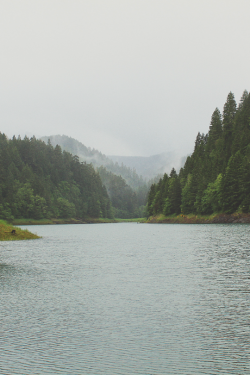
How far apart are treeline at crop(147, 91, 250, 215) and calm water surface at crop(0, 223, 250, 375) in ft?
298

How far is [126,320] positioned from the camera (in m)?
14.7

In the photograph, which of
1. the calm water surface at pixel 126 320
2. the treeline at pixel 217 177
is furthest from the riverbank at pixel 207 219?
the calm water surface at pixel 126 320

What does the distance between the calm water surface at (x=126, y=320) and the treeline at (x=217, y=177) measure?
90703mm

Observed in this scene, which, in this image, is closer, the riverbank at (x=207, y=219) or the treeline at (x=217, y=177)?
the riverbank at (x=207, y=219)

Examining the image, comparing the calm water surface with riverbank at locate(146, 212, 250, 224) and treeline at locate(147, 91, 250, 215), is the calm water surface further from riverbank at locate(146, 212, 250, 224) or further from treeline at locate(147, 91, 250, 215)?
treeline at locate(147, 91, 250, 215)

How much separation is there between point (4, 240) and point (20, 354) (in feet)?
163

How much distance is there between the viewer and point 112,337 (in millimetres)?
12773

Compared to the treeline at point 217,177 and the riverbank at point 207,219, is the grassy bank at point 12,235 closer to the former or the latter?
the riverbank at point 207,219

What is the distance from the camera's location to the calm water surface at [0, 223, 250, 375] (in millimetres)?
10602

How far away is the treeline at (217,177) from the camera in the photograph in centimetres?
11575

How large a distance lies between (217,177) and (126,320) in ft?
397

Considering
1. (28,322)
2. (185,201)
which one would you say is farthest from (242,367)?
(185,201)

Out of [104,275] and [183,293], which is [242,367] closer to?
[183,293]

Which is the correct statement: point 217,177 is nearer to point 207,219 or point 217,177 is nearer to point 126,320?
point 207,219
